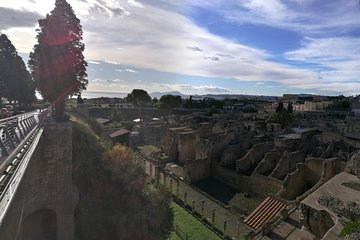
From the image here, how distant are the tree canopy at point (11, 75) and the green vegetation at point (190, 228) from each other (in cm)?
1694

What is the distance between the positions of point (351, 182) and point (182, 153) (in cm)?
1587

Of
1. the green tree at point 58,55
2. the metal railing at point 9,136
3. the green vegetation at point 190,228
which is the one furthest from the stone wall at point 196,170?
the metal railing at point 9,136

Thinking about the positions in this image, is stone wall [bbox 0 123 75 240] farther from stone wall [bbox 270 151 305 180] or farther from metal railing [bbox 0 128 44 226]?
stone wall [bbox 270 151 305 180]

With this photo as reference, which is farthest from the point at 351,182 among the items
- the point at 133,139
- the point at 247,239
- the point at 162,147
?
the point at 133,139

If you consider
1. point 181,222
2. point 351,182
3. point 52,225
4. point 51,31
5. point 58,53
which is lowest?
point 181,222

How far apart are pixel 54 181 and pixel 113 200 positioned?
12.2 feet

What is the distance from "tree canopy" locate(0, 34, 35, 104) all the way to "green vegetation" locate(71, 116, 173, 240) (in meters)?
11.9

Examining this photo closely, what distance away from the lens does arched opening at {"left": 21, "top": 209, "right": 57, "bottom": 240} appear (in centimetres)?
1220

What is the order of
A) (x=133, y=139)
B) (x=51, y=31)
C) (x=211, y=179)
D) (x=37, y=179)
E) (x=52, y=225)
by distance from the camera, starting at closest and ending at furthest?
(x=37, y=179) < (x=52, y=225) < (x=51, y=31) < (x=211, y=179) < (x=133, y=139)

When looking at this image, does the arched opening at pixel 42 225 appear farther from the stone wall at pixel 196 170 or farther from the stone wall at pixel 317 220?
the stone wall at pixel 196 170

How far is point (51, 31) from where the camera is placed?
17516 mm

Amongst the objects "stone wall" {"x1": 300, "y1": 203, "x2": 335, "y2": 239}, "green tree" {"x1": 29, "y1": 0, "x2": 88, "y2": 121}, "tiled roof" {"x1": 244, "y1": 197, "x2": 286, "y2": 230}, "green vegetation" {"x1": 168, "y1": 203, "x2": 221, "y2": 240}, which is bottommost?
"green vegetation" {"x1": 168, "y1": 203, "x2": 221, "y2": 240}

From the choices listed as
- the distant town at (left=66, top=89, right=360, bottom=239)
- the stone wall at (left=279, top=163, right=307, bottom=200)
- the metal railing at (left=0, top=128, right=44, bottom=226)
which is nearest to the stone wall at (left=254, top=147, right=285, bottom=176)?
the distant town at (left=66, top=89, right=360, bottom=239)

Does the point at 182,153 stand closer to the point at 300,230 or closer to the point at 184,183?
the point at 184,183
